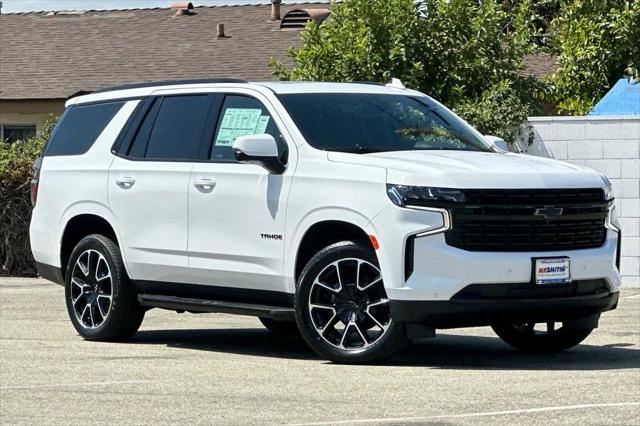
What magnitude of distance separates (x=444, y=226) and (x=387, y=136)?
141cm

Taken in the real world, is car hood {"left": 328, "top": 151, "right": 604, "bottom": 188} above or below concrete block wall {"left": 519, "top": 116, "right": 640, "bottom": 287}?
above

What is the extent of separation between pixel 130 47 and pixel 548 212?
81.1ft

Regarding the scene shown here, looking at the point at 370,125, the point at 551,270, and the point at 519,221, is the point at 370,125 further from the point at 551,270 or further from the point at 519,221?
the point at 551,270

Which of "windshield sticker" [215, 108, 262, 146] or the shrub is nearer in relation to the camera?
"windshield sticker" [215, 108, 262, 146]

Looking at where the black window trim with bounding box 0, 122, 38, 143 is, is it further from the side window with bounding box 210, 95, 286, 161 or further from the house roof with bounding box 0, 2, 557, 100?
the side window with bounding box 210, 95, 286, 161

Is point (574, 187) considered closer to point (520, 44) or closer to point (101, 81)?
point (520, 44)

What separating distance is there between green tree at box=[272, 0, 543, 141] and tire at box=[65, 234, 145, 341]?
27.4 feet

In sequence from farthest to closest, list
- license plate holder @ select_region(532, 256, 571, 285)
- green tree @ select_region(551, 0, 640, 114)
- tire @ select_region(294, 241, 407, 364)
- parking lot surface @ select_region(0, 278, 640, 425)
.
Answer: green tree @ select_region(551, 0, 640, 114) → tire @ select_region(294, 241, 407, 364) → license plate holder @ select_region(532, 256, 571, 285) → parking lot surface @ select_region(0, 278, 640, 425)

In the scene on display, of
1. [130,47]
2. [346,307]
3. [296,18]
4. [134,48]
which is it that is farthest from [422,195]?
[130,47]

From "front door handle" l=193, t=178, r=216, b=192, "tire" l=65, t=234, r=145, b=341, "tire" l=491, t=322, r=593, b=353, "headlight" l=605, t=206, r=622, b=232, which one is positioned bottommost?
"tire" l=491, t=322, r=593, b=353

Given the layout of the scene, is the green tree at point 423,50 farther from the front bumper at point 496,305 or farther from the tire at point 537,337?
the front bumper at point 496,305

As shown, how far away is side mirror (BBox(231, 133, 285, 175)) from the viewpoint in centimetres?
1141

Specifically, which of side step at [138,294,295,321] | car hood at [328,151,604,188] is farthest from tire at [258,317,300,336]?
car hood at [328,151,604,188]

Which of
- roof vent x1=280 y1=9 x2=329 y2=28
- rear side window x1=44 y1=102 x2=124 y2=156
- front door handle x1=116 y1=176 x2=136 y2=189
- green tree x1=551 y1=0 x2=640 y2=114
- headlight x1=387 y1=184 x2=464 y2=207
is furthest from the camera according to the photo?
roof vent x1=280 y1=9 x2=329 y2=28
